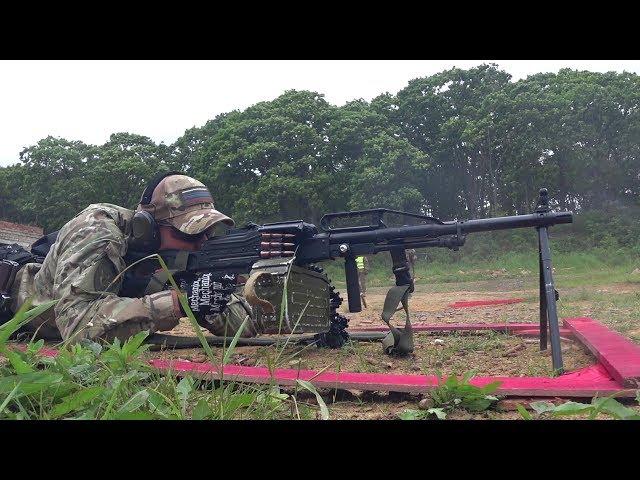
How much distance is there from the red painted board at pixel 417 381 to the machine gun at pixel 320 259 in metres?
0.91

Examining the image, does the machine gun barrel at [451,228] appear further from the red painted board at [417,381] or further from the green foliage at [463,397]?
the green foliage at [463,397]

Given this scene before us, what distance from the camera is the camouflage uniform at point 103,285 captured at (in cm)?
397

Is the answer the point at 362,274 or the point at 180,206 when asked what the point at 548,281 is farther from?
the point at 362,274

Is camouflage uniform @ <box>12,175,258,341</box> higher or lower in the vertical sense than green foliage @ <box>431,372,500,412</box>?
higher

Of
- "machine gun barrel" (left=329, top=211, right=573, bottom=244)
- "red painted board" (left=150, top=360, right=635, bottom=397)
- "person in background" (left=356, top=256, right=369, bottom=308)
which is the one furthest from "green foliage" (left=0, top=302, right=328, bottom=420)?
"person in background" (left=356, top=256, right=369, bottom=308)

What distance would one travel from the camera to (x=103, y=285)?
4312 mm

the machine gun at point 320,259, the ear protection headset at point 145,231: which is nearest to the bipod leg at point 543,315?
the machine gun at point 320,259

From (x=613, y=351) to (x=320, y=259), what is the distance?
2.00 m

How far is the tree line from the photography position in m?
12.5

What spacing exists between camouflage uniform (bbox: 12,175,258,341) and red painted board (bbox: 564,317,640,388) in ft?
6.63

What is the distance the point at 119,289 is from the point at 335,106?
46.3 feet

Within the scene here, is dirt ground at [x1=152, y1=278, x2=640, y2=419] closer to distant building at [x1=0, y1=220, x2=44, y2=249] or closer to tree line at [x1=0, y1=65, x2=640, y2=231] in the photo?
distant building at [x1=0, y1=220, x2=44, y2=249]

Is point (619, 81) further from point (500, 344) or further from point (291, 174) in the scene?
point (500, 344)

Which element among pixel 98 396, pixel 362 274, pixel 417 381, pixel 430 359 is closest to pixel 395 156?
pixel 362 274
